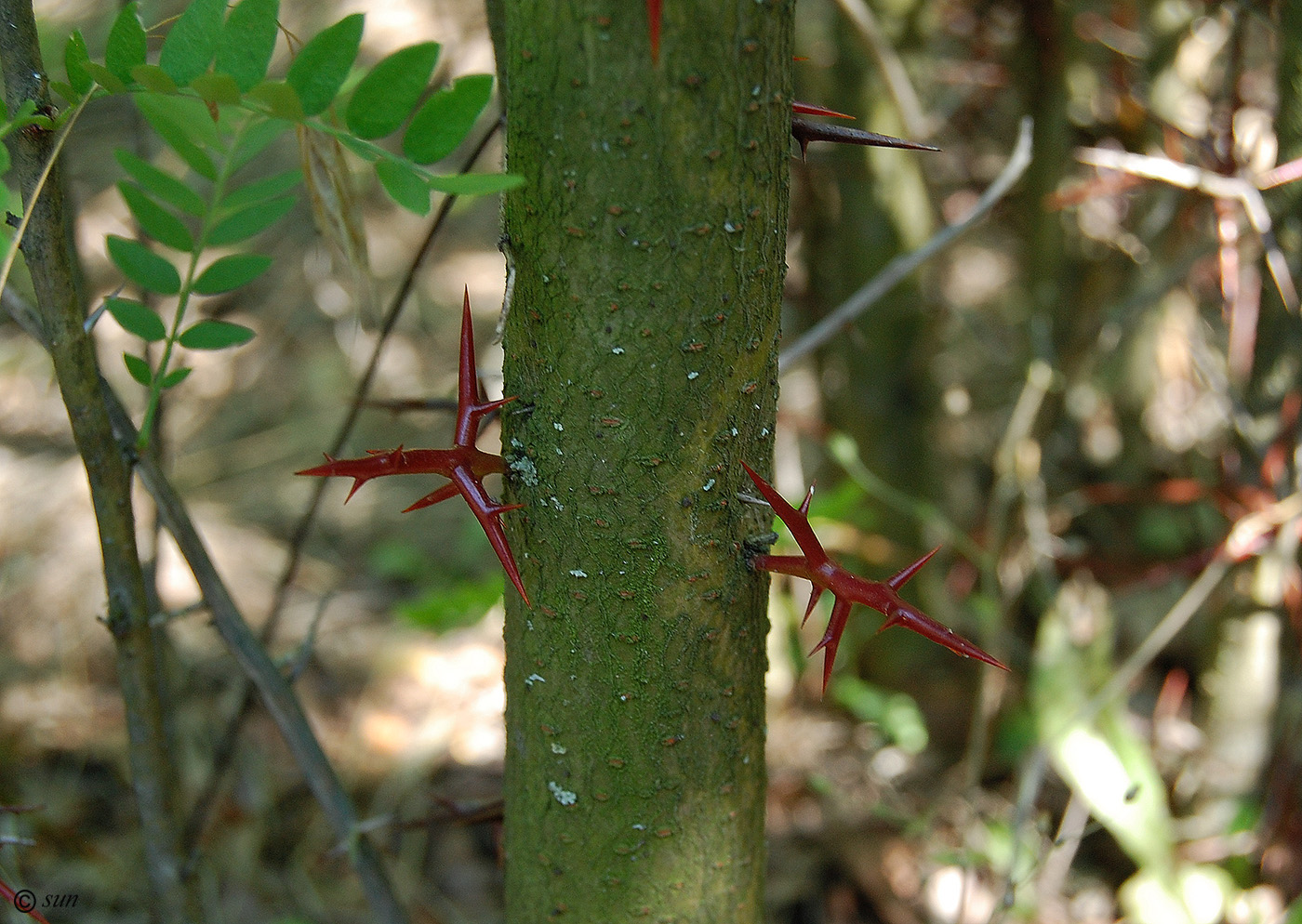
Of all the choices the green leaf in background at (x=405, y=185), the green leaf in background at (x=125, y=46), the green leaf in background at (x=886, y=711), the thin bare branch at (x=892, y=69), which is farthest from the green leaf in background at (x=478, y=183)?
the green leaf in background at (x=886, y=711)

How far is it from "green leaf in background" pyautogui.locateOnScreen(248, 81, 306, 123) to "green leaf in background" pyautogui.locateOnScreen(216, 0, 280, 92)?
0.17 ft

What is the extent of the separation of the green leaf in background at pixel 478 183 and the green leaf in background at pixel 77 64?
0.24 m

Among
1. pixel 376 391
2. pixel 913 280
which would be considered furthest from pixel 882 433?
pixel 376 391

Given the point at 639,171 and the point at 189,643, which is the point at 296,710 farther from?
the point at 189,643

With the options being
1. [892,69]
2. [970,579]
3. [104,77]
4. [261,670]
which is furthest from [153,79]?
[970,579]

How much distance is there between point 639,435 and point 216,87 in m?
0.29

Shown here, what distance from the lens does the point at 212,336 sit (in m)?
0.74

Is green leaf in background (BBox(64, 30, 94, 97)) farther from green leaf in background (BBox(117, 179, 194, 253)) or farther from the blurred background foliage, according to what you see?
the blurred background foliage

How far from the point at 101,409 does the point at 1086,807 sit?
1.65m

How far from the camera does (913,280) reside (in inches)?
63.4

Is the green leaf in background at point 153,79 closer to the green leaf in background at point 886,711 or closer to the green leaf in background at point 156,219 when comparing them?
the green leaf in background at point 156,219

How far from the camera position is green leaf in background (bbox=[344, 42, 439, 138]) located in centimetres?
55

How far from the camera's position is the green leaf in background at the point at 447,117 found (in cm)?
53

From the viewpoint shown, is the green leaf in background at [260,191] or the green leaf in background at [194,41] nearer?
the green leaf in background at [194,41]
